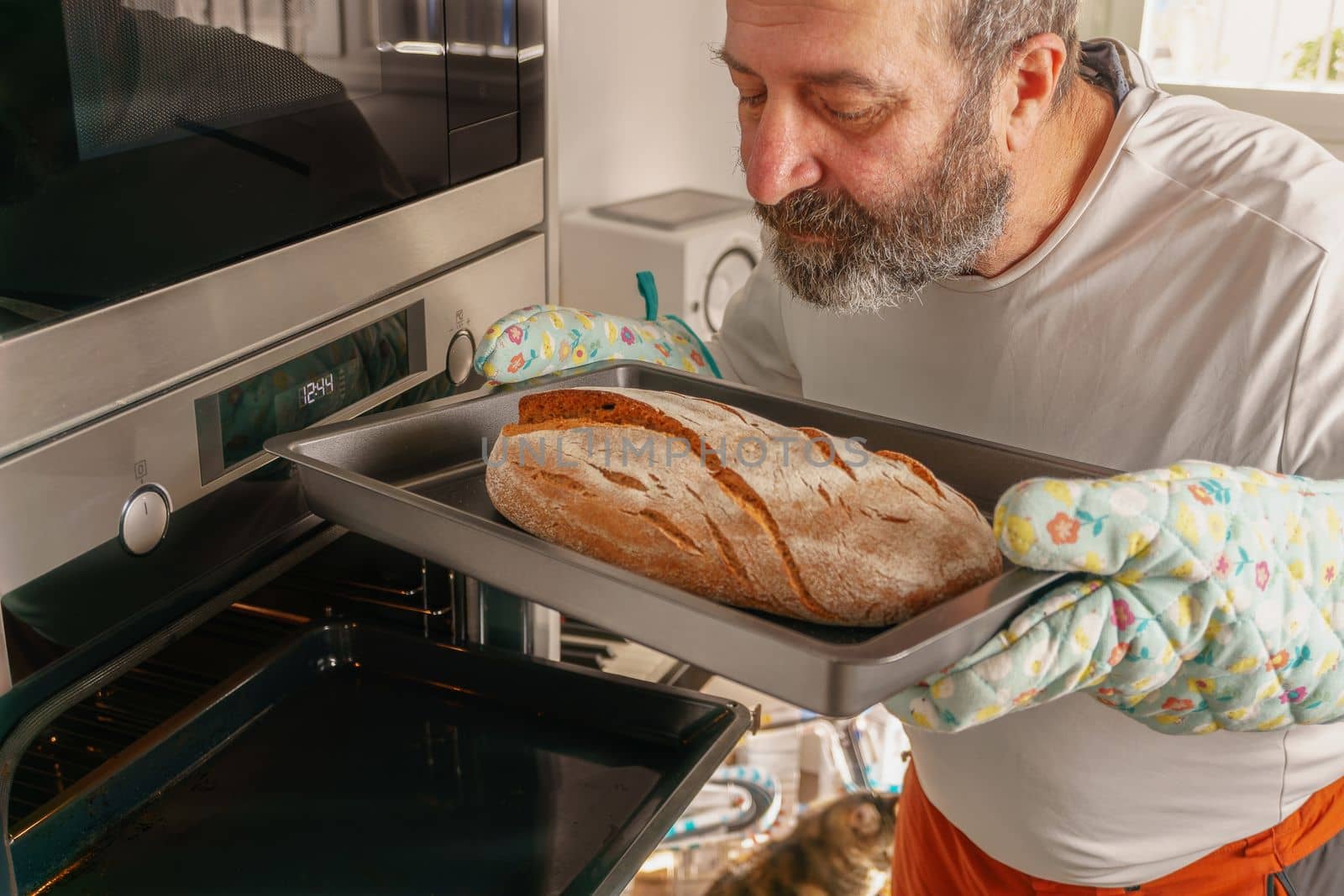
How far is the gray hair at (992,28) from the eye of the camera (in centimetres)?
91

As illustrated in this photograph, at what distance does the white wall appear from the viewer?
215 centimetres

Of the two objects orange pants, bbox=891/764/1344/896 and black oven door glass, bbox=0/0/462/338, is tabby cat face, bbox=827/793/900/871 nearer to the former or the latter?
orange pants, bbox=891/764/1344/896

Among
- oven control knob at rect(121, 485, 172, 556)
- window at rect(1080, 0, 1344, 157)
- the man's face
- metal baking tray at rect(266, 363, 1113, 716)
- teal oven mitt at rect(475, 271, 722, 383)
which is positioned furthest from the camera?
window at rect(1080, 0, 1344, 157)

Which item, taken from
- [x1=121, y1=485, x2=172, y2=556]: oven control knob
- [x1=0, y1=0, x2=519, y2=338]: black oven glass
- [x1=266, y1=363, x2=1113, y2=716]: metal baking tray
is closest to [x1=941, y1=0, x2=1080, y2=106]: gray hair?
[x1=266, y1=363, x2=1113, y2=716]: metal baking tray

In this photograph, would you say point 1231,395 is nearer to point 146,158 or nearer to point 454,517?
point 454,517

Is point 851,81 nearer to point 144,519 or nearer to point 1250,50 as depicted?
point 144,519

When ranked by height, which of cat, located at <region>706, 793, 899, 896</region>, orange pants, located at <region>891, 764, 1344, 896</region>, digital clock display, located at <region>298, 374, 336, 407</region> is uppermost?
digital clock display, located at <region>298, 374, 336, 407</region>

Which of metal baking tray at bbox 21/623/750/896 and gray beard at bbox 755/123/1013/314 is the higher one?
gray beard at bbox 755/123/1013/314

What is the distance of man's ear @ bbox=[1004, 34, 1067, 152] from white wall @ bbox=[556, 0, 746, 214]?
101cm

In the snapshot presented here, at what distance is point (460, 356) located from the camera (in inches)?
44.3

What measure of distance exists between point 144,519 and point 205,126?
0.86ft

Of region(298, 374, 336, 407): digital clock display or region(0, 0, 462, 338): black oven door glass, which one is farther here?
region(298, 374, 336, 407): digital clock display

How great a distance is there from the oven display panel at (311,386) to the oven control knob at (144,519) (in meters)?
0.07

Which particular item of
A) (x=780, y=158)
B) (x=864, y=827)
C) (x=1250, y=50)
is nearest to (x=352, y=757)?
(x=780, y=158)
